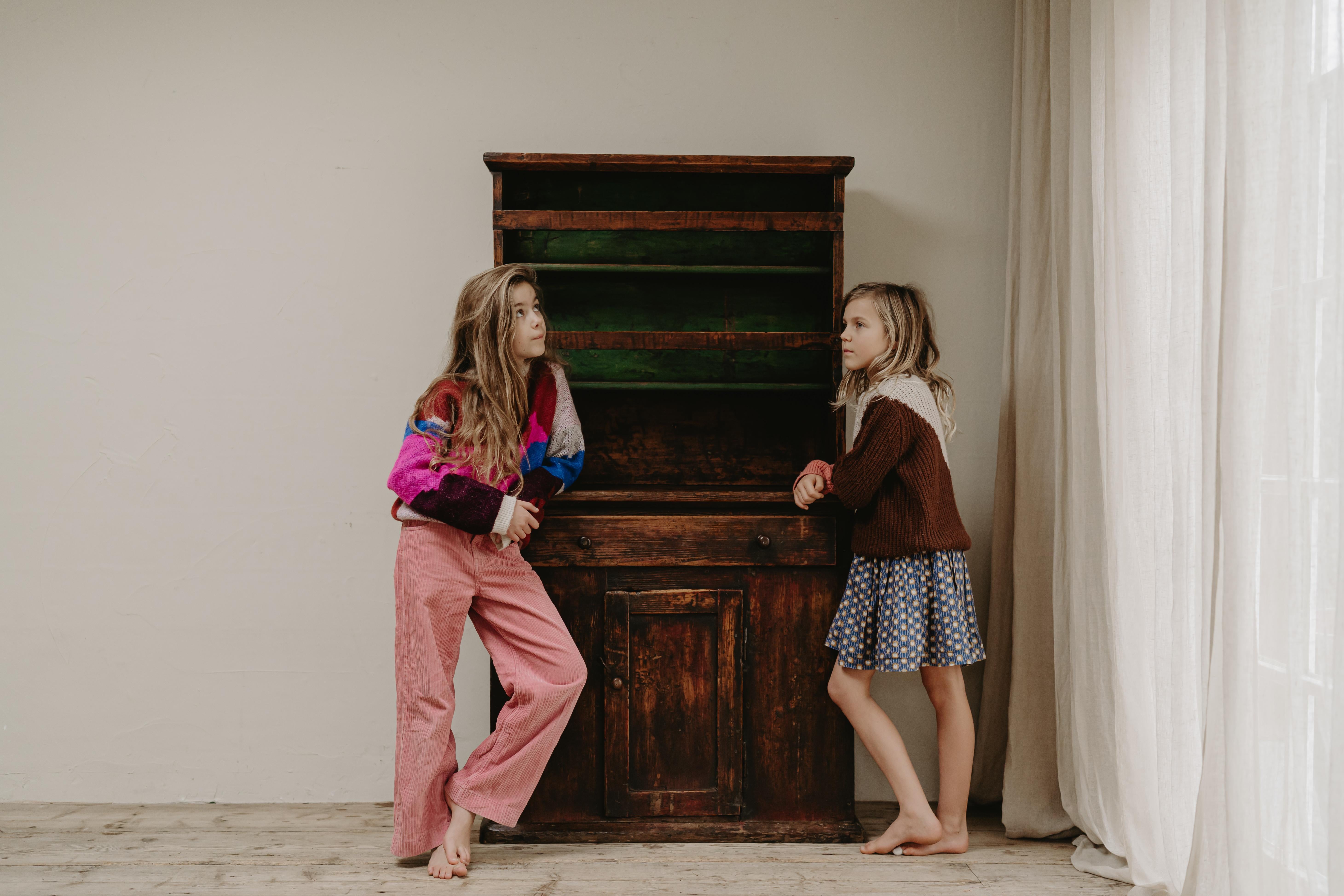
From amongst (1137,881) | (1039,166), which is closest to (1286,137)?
(1039,166)

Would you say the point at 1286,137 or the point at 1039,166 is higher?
the point at 1039,166

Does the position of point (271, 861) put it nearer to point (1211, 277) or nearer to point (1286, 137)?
point (1211, 277)

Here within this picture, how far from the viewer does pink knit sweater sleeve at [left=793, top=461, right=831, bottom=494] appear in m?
1.95

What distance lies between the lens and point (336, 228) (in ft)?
7.53

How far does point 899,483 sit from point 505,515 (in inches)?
36.3

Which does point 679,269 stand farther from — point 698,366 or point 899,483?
point 899,483

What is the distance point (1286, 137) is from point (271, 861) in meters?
2.47

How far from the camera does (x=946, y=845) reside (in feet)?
6.31

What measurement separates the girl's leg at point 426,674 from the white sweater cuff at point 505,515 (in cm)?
13

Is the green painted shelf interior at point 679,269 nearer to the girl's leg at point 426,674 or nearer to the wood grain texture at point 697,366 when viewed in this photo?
the wood grain texture at point 697,366

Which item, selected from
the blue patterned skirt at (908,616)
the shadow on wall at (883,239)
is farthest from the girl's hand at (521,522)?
the shadow on wall at (883,239)

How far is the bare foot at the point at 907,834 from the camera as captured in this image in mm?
1887

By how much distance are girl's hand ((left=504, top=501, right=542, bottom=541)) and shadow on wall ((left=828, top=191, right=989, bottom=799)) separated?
37.0 inches

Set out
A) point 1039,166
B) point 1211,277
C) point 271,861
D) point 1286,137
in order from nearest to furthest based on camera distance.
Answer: point 1286,137 < point 1211,277 < point 271,861 < point 1039,166
